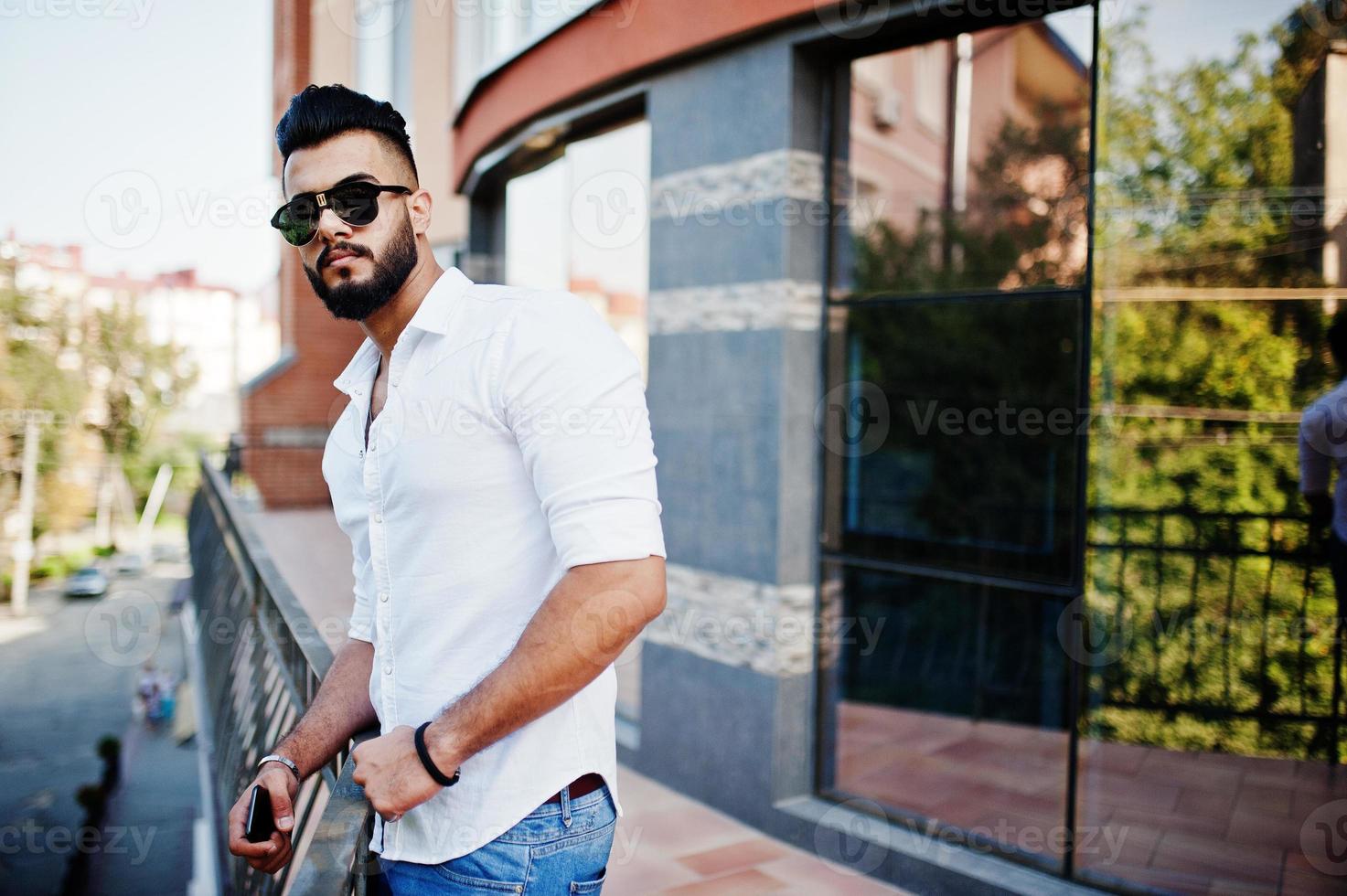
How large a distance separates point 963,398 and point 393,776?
280 inches

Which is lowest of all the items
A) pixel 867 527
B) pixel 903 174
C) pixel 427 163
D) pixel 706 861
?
pixel 706 861

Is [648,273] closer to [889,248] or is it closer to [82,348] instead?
[889,248]

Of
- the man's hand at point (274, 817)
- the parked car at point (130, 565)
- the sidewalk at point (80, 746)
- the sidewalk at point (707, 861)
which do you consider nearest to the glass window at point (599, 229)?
the sidewalk at point (707, 861)

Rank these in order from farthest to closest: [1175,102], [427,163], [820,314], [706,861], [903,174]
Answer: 1. [427,163]
2. [903,174]
3. [1175,102]
4. [820,314]
5. [706,861]

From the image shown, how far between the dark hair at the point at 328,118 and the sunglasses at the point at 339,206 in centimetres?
9

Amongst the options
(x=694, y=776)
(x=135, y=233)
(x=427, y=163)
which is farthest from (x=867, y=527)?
(x=427, y=163)

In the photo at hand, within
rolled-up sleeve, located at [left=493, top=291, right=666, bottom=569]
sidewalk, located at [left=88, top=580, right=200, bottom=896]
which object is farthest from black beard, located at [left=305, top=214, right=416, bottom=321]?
sidewalk, located at [left=88, top=580, right=200, bottom=896]

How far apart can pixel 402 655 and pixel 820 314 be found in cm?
303

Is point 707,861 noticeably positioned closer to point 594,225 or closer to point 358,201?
point 358,201

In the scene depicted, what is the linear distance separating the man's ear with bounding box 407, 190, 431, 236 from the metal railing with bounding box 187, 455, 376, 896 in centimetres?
95

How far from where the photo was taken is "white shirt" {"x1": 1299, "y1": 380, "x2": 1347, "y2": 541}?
339cm

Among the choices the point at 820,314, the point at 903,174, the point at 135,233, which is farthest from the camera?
the point at 903,174

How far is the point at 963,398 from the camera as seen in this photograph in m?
7.77

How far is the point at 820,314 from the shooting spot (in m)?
Result: 4.14
